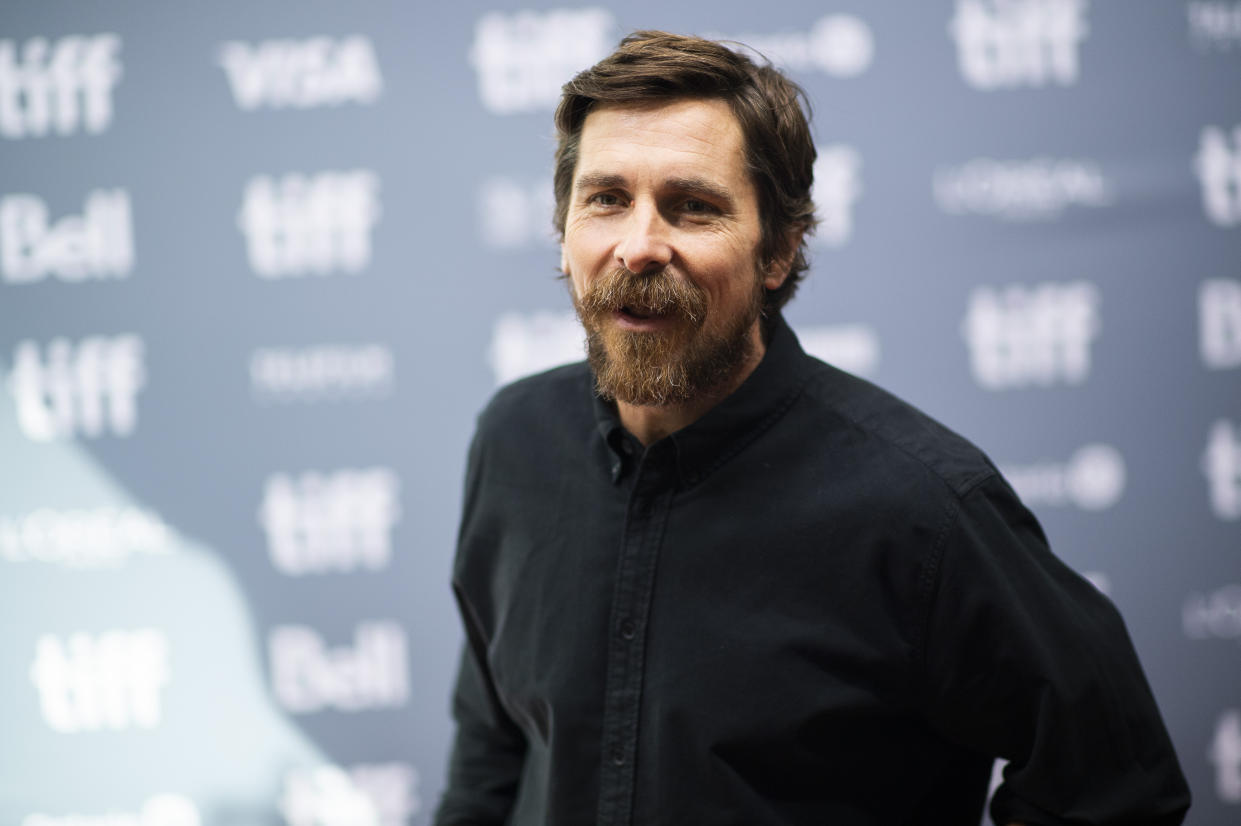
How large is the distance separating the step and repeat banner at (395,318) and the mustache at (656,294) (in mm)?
905

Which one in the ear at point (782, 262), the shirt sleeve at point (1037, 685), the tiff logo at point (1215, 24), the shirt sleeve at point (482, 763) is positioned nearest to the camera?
the shirt sleeve at point (1037, 685)

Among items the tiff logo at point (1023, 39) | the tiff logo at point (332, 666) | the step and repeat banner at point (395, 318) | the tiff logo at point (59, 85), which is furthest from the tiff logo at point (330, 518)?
the tiff logo at point (1023, 39)

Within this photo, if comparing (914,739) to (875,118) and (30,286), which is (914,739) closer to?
(875,118)

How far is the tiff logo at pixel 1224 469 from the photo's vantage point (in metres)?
1.88

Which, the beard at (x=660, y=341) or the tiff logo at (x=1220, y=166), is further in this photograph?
the tiff logo at (x=1220, y=166)

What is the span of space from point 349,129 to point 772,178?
1150 mm

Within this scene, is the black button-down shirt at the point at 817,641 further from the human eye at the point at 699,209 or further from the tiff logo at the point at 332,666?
the tiff logo at the point at 332,666

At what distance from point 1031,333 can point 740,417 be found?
43.9 inches

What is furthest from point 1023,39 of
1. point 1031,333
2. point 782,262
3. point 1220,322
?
point 782,262

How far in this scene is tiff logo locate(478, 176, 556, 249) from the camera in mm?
1909

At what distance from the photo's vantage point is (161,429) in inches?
76.2

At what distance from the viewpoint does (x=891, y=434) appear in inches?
39.9

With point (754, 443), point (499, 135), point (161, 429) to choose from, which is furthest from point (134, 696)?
point (754, 443)

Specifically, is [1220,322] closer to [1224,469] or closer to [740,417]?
[1224,469]
